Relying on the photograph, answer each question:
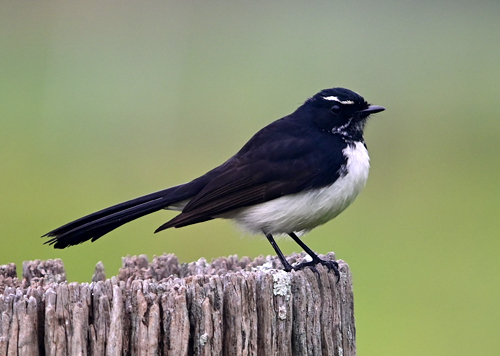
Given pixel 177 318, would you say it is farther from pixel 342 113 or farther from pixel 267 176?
pixel 342 113

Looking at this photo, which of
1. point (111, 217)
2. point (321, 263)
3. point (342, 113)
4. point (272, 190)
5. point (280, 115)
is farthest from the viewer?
point (280, 115)

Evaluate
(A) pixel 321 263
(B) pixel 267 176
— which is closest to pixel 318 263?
(A) pixel 321 263

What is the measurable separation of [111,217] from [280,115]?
7887 mm

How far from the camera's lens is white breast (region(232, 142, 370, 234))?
4770mm

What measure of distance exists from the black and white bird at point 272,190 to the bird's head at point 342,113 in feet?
0.34

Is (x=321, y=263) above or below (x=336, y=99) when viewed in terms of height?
below

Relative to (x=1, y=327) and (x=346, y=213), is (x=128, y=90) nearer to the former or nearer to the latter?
(x=346, y=213)

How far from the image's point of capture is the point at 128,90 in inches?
556

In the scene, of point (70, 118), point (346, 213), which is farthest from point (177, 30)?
point (346, 213)

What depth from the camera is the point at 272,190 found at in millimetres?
4758

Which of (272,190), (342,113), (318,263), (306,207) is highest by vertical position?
(342,113)

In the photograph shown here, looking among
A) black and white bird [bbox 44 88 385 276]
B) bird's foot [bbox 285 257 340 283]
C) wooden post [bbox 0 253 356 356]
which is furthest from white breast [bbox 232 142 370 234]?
wooden post [bbox 0 253 356 356]

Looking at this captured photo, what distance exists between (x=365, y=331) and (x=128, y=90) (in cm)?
759

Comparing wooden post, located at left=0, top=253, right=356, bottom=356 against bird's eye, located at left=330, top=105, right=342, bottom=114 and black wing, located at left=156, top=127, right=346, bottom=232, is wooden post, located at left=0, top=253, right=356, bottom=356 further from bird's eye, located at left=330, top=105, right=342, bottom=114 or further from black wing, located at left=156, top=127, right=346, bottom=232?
bird's eye, located at left=330, top=105, right=342, bottom=114
